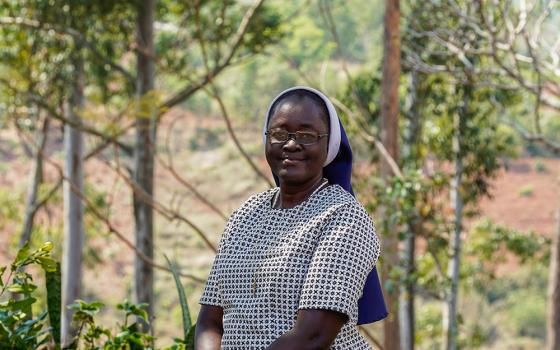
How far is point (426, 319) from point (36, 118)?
31.9ft

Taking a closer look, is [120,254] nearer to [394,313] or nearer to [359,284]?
[394,313]

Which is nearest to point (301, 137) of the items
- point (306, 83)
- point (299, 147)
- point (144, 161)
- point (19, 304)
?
point (299, 147)

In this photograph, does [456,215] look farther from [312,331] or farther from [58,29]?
[312,331]

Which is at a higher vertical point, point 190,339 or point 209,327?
point 209,327

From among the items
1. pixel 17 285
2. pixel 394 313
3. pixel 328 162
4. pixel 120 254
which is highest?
pixel 328 162

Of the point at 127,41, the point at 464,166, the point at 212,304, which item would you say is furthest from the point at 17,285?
the point at 464,166

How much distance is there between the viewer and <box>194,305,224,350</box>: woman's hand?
2807 millimetres

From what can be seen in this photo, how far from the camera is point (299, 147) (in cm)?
270

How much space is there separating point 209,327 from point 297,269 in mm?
373

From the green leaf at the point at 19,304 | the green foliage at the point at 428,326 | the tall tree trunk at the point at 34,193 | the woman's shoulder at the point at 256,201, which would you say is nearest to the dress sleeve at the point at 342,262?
the woman's shoulder at the point at 256,201

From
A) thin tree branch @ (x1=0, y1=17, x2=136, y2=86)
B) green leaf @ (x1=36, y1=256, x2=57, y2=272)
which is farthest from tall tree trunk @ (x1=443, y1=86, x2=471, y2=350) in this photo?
green leaf @ (x1=36, y1=256, x2=57, y2=272)

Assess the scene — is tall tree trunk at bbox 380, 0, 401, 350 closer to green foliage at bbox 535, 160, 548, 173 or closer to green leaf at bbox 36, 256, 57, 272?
green leaf at bbox 36, 256, 57, 272

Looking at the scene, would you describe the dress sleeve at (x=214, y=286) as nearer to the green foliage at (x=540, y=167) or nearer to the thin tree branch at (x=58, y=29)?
the thin tree branch at (x=58, y=29)

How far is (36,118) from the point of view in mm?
17234
